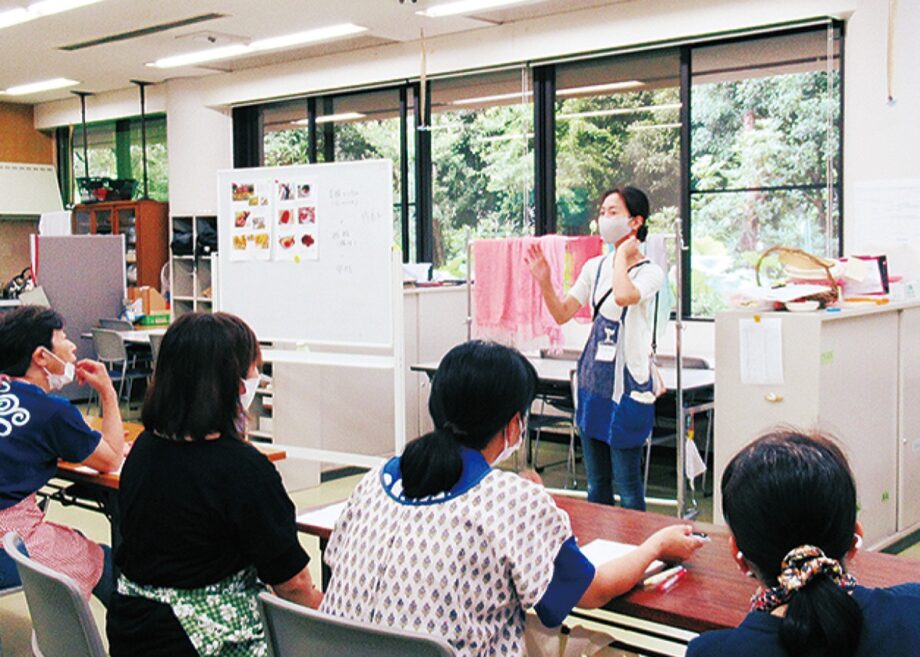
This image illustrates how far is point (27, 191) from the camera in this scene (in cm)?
1166

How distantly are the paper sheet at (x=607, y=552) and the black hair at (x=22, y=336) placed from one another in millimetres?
1791

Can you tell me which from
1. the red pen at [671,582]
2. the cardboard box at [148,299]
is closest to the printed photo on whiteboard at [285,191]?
the red pen at [671,582]

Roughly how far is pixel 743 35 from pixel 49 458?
4.98 m

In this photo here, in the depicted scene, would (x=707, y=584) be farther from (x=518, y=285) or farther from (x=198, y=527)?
(x=518, y=285)

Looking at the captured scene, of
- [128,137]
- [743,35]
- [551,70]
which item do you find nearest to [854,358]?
[743,35]

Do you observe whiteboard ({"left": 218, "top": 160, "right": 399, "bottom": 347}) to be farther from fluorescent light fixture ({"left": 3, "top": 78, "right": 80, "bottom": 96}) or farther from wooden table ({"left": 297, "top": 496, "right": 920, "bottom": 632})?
fluorescent light fixture ({"left": 3, "top": 78, "right": 80, "bottom": 96})

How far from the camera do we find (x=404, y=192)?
8.41 metres

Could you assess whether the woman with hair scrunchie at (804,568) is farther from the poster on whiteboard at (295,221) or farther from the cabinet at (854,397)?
the poster on whiteboard at (295,221)

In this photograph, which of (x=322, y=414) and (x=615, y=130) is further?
(x=615, y=130)

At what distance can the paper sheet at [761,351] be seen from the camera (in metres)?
4.09

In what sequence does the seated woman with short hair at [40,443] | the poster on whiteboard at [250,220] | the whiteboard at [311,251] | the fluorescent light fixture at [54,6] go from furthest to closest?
the fluorescent light fixture at [54,6] < the poster on whiteboard at [250,220] < the whiteboard at [311,251] < the seated woman with short hair at [40,443]

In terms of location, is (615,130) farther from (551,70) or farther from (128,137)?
(128,137)

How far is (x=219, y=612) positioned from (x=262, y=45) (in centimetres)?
675

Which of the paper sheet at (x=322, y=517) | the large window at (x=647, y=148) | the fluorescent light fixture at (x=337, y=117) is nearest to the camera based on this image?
the paper sheet at (x=322, y=517)
